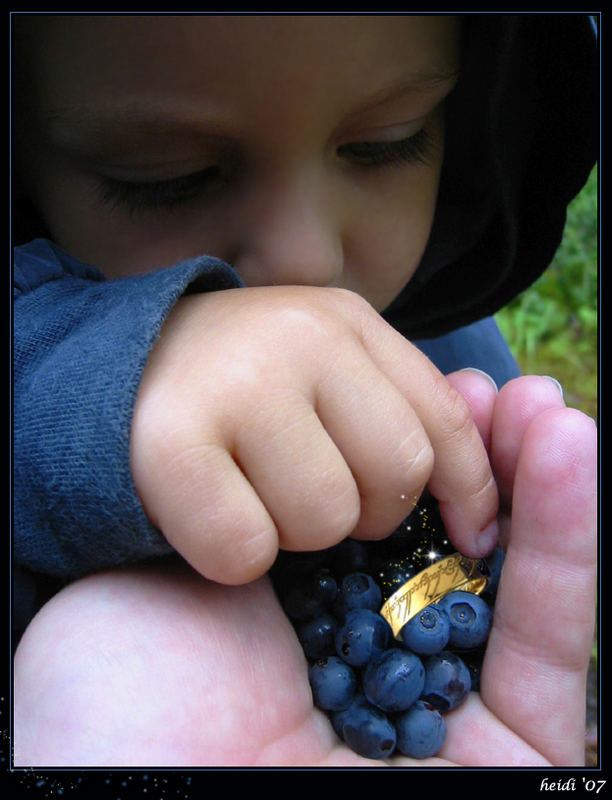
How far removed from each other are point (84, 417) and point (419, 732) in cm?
49

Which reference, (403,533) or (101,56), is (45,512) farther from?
(101,56)

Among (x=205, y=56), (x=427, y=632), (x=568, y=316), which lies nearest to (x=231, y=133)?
(x=205, y=56)

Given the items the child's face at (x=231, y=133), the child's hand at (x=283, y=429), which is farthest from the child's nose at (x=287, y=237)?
the child's hand at (x=283, y=429)

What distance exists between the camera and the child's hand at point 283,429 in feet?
2.17

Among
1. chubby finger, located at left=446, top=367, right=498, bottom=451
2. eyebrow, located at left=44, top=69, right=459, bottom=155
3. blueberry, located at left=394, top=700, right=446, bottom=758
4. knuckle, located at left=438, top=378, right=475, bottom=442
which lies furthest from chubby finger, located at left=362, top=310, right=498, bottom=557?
eyebrow, located at left=44, top=69, right=459, bottom=155

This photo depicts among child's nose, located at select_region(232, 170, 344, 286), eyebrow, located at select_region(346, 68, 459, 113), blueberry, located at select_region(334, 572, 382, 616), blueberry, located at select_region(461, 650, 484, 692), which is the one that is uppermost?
eyebrow, located at select_region(346, 68, 459, 113)

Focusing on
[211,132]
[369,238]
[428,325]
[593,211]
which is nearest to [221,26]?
[211,132]

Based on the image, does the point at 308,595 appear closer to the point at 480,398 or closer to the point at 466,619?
the point at 466,619

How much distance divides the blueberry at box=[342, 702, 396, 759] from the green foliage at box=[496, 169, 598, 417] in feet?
6.37

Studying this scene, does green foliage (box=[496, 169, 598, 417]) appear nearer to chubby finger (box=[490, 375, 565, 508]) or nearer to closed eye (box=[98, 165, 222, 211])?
chubby finger (box=[490, 375, 565, 508])

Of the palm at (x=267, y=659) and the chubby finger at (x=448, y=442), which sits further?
the chubby finger at (x=448, y=442)

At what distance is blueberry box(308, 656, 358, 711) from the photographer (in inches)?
31.8

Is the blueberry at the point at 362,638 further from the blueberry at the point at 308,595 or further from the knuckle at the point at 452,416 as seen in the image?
the knuckle at the point at 452,416

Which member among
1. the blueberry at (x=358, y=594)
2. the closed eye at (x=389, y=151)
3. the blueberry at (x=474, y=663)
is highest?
the closed eye at (x=389, y=151)
